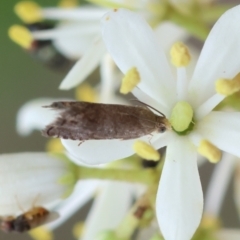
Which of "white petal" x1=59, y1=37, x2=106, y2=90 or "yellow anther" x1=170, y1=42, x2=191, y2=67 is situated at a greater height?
"yellow anther" x1=170, y1=42, x2=191, y2=67

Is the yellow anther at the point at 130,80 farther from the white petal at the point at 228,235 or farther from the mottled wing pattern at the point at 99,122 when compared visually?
the white petal at the point at 228,235

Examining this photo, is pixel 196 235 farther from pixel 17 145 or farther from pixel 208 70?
pixel 17 145

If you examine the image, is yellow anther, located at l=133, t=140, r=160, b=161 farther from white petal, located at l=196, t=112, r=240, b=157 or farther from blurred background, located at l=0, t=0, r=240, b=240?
blurred background, located at l=0, t=0, r=240, b=240

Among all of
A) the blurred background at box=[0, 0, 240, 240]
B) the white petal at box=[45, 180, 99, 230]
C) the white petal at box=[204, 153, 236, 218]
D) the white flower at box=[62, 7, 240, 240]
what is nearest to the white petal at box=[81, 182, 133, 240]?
the white petal at box=[45, 180, 99, 230]

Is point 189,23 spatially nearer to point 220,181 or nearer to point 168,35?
point 168,35

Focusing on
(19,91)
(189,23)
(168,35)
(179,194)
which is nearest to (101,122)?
(179,194)
